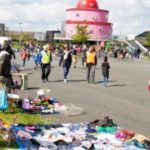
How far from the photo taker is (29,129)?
11117mm

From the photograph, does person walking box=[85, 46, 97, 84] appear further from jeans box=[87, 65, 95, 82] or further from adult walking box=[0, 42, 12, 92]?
adult walking box=[0, 42, 12, 92]

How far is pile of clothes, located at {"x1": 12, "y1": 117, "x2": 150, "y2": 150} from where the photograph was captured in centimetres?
1005

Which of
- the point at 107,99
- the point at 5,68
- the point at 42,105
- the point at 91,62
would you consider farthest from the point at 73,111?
the point at 91,62

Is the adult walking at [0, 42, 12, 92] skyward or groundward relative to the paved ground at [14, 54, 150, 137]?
skyward

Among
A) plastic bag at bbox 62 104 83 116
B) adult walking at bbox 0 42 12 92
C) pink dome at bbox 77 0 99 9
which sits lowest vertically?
plastic bag at bbox 62 104 83 116

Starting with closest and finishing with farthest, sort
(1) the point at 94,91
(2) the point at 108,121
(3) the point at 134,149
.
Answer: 1. (3) the point at 134,149
2. (2) the point at 108,121
3. (1) the point at 94,91

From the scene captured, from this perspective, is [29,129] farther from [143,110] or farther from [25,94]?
[25,94]

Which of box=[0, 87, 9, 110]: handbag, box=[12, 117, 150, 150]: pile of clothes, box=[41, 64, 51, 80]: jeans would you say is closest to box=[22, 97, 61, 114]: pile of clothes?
box=[0, 87, 9, 110]: handbag

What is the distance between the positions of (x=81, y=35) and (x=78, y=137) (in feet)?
275

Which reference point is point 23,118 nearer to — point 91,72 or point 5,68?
point 5,68

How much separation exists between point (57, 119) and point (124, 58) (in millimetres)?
49723

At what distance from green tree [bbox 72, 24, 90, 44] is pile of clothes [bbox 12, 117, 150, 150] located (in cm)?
8230

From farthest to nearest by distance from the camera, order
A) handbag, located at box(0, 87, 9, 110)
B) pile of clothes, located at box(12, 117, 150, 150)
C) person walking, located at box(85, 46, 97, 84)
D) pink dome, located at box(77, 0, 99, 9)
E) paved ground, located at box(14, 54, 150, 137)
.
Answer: pink dome, located at box(77, 0, 99, 9)
person walking, located at box(85, 46, 97, 84)
handbag, located at box(0, 87, 9, 110)
paved ground, located at box(14, 54, 150, 137)
pile of clothes, located at box(12, 117, 150, 150)

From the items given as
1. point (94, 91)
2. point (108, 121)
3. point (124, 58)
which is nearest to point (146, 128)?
point (108, 121)
